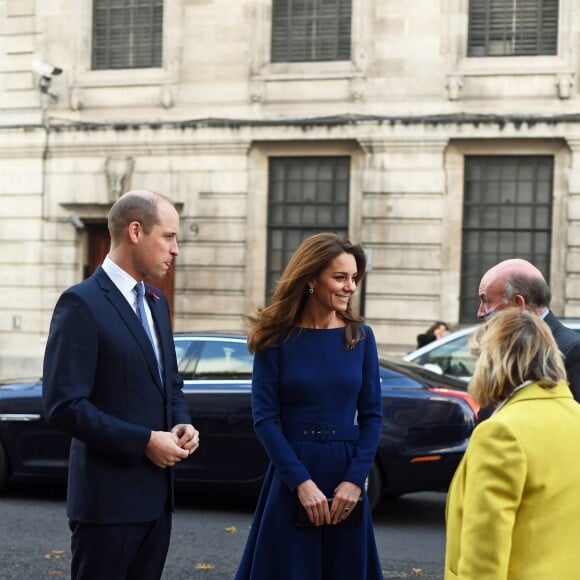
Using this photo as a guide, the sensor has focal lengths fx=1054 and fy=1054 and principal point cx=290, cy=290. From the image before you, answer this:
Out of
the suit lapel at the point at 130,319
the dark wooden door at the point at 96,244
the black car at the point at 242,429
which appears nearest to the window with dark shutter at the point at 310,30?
the dark wooden door at the point at 96,244

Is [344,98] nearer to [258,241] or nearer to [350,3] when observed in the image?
[350,3]

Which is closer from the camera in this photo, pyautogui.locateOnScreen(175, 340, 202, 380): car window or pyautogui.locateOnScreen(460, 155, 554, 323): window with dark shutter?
pyautogui.locateOnScreen(175, 340, 202, 380): car window

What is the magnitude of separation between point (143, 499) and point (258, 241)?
52.9 feet

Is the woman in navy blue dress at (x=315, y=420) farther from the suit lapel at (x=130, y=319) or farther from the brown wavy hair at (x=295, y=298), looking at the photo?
the suit lapel at (x=130, y=319)

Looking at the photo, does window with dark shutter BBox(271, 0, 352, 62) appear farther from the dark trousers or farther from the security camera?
the dark trousers

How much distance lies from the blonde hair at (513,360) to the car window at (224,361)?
5.99 metres

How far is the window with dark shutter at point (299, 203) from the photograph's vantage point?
783 inches

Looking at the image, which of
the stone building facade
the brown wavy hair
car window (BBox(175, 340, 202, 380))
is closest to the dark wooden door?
the stone building facade

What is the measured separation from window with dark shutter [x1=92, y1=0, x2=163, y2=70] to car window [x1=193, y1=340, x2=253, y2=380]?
12.3 m

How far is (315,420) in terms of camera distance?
14.5ft

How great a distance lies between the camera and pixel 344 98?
63.2 ft

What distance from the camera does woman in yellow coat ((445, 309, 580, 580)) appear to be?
3000 mm

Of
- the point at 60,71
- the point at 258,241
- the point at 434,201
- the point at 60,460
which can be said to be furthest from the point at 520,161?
the point at 60,460

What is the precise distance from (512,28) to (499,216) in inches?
133
